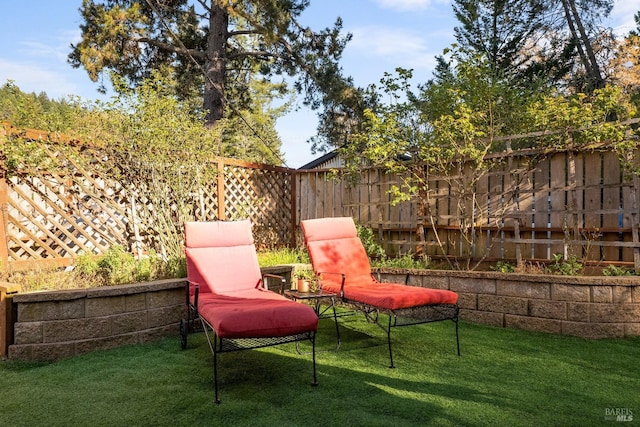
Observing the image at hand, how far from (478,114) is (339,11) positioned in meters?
5.82

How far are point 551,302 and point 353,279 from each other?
187 cm

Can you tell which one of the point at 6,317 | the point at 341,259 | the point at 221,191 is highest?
the point at 221,191

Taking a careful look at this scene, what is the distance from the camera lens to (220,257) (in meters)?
4.06

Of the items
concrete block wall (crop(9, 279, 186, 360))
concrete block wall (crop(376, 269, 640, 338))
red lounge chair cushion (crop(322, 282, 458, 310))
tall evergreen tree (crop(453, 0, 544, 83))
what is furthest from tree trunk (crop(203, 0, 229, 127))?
tall evergreen tree (crop(453, 0, 544, 83))

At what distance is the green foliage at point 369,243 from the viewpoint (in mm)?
6215

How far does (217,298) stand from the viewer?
11.8ft

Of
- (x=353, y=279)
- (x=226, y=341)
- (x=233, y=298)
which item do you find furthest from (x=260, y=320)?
(x=353, y=279)

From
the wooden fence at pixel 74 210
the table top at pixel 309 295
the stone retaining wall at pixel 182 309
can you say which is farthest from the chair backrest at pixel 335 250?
the wooden fence at pixel 74 210

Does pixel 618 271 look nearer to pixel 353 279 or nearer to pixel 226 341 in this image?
pixel 353 279

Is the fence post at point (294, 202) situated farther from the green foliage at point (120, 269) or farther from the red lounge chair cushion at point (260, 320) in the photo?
the red lounge chair cushion at point (260, 320)

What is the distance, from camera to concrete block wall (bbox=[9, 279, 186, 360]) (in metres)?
3.52

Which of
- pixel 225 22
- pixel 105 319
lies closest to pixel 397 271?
pixel 105 319

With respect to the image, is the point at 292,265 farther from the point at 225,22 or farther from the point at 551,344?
the point at 225,22

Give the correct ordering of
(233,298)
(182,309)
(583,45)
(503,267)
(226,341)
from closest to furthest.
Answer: (226,341) < (233,298) < (182,309) < (503,267) < (583,45)
